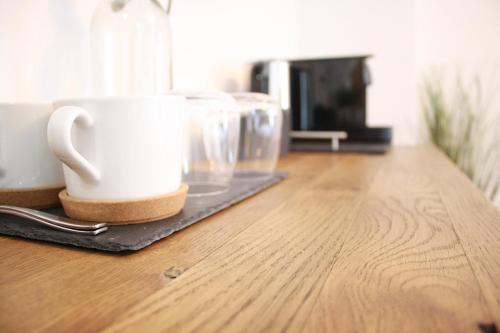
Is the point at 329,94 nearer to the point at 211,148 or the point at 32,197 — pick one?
the point at 211,148

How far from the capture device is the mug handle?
15.0 inches

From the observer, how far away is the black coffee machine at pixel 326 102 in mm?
1384

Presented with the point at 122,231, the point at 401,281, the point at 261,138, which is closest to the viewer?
the point at 401,281

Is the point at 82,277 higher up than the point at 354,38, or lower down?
lower down

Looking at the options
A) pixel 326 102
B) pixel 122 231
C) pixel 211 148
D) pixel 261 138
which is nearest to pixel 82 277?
pixel 122 231

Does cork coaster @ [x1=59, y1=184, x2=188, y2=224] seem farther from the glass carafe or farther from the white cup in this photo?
the glass carafe

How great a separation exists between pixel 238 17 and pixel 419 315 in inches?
48.6

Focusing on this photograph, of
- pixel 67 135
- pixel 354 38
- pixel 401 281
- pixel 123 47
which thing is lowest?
pixel 401 281

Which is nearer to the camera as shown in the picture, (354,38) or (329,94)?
(329,94)

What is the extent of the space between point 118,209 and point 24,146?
142 mm

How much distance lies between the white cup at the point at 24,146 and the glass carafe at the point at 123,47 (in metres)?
0.20

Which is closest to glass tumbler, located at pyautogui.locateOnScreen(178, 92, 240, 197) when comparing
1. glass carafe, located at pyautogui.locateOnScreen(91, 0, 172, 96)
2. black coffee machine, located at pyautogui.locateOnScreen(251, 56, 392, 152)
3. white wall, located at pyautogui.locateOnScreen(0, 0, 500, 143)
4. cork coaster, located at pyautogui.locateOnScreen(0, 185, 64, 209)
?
glass carafe, located at pyautogui.locateOnScreen(91, 0, 172, 96)

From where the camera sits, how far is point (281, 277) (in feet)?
1.00

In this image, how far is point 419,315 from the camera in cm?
25
